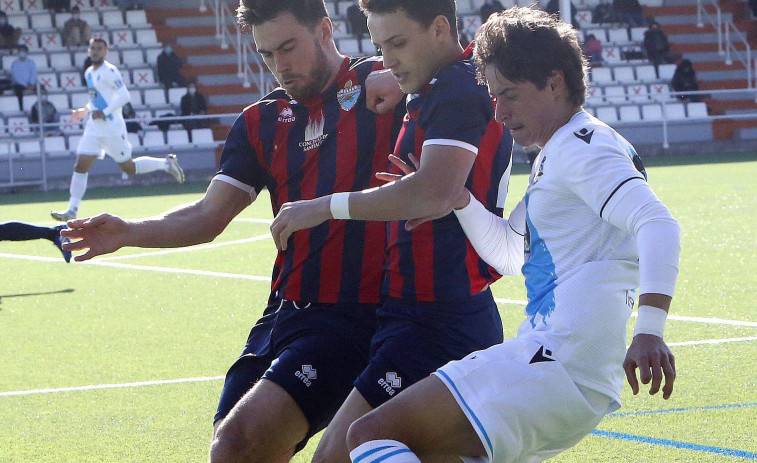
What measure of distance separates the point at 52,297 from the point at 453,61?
20.6 feet

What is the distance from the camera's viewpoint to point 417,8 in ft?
12.4

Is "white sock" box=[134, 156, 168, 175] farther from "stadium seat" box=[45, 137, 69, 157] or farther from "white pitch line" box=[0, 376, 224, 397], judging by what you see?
"white pitch line" box=[0, 376, 224, 397]

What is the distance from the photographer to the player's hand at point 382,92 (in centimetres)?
410

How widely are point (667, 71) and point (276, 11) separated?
85.1 ft

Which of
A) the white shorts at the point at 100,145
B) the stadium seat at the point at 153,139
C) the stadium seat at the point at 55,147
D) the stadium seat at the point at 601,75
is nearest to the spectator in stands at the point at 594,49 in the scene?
the stadium seat at the point at 601,75

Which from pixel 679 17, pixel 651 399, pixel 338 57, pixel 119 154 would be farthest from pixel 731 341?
pixel 679 17

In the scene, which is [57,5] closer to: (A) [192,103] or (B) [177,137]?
(A) [192,103]

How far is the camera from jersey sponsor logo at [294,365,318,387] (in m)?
3.75

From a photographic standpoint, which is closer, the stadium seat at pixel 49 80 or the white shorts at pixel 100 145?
the white shorts at pixel 100 145

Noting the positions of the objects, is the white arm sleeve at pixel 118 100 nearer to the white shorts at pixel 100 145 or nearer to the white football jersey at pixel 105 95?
the white football jersey at pixel 105 95

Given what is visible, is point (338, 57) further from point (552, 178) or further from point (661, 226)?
point (661, 226)

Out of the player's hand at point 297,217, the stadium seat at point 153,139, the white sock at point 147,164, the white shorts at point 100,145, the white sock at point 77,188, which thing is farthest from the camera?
the stadium seat at point 153,139

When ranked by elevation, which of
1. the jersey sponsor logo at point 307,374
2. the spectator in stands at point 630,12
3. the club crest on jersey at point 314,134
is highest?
the club crest on jersey at point 314,134

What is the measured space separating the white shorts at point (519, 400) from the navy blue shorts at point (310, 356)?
0.77 m
